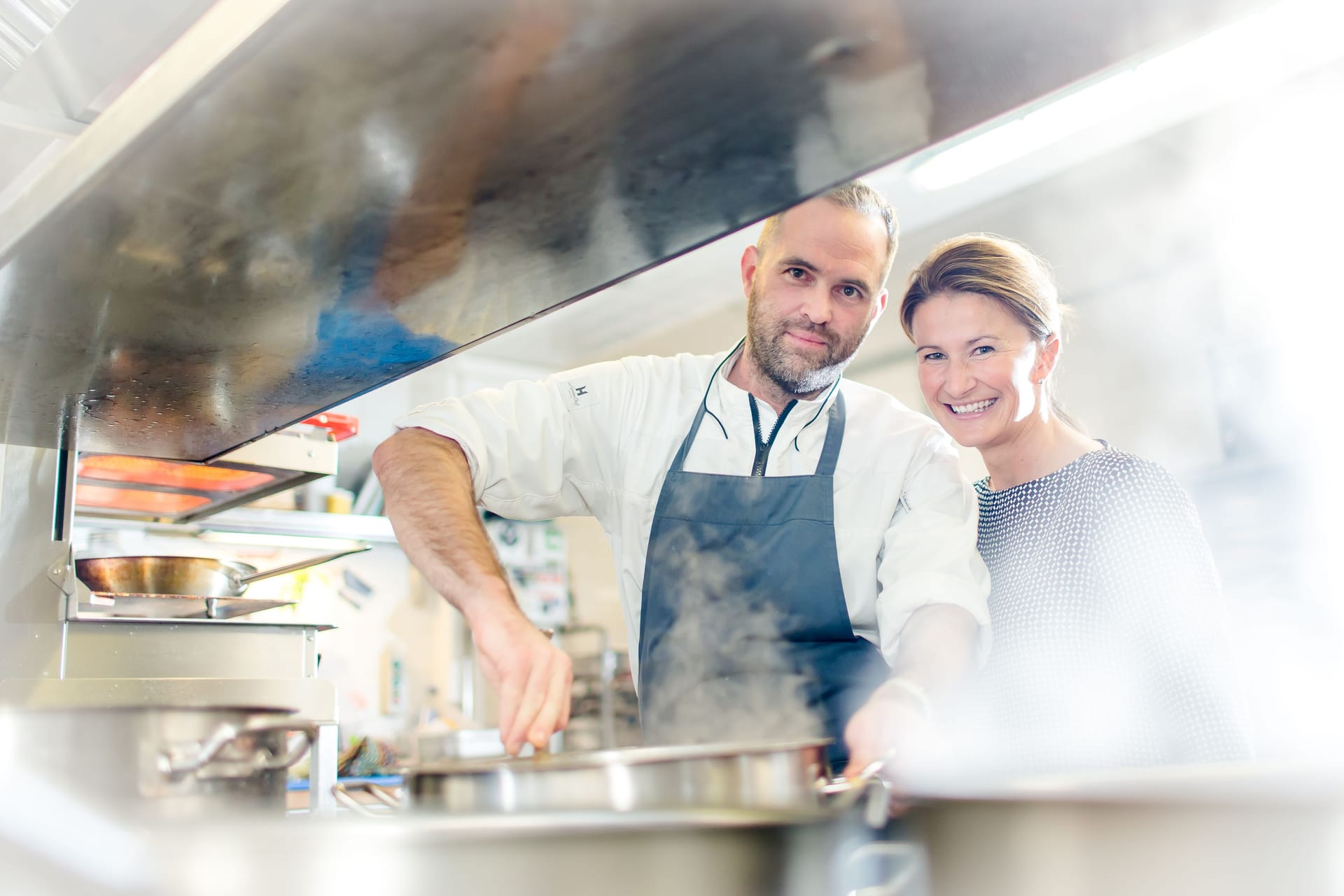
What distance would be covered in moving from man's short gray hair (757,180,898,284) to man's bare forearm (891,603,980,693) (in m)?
0.55

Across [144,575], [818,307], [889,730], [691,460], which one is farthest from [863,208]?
[144,575]

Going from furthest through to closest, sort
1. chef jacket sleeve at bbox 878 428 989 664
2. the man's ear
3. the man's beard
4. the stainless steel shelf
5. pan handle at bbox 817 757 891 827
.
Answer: the stainless steel shelf < the man's ear < the man's beard < chef jacket sleeve at bbox 878 428 989 664 < pan handle at bbox 817 757 891 827

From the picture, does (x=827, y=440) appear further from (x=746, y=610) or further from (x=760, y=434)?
(x=746, y=610)

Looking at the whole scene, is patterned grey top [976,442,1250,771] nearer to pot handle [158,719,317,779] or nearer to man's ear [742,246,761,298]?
man's ear [742,246,761,298]

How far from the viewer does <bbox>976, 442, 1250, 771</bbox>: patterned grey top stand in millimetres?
1541

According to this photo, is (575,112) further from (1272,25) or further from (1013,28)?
(1272,25)

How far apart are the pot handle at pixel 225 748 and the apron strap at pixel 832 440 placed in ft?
2.92

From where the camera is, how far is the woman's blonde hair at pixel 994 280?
174cm

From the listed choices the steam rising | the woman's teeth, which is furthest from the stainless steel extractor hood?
the woman's teeth

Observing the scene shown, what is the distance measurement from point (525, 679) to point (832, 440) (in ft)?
2.46

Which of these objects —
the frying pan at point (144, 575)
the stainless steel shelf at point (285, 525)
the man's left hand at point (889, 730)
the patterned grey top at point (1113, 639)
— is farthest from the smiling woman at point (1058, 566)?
the stainless steel shelf at point (285, 525)

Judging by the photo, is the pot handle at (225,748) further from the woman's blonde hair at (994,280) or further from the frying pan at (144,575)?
the woman's blonde hair at (994,280)

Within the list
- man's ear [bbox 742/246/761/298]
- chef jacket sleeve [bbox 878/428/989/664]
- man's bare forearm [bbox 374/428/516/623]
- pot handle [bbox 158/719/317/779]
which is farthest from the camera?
man's ear [bbox 742/246/761/298]

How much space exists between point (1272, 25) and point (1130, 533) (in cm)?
189
